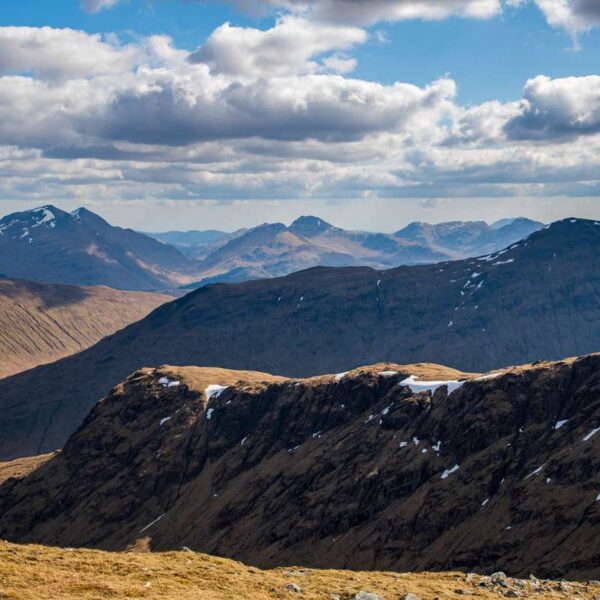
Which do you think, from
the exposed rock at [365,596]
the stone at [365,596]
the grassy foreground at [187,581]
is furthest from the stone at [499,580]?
the exposed rock at [365,596]

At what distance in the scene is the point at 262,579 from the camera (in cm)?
8131

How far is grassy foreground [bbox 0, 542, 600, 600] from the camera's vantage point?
70.9m

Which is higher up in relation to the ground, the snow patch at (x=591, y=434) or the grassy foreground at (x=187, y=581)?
the grassy foreground at (x=187, y=581)

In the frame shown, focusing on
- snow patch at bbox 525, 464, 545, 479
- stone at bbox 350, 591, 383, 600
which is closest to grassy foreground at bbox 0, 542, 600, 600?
stone at bbox 350, 591, 383, 600

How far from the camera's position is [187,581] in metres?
76.5

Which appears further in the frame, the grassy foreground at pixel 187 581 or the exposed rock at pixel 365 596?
the exposed rock at pixel 365 596

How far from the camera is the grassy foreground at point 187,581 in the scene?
70.9 metres

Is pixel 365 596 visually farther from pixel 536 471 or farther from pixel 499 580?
pixel 536 471

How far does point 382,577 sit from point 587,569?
7121 cm

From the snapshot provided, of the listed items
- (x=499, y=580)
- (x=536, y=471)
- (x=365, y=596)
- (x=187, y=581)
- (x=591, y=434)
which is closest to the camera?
(x=365, y=596)

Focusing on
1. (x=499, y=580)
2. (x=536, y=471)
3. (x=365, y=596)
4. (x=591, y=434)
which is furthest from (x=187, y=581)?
(x=591, y=434)

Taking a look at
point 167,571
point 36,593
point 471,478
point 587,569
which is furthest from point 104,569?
point 471,478

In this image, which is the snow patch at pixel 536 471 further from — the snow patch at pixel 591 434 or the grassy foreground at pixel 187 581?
the grassy foreground at pixel 187 581

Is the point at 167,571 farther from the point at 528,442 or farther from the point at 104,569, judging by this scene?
the point at 528,442
